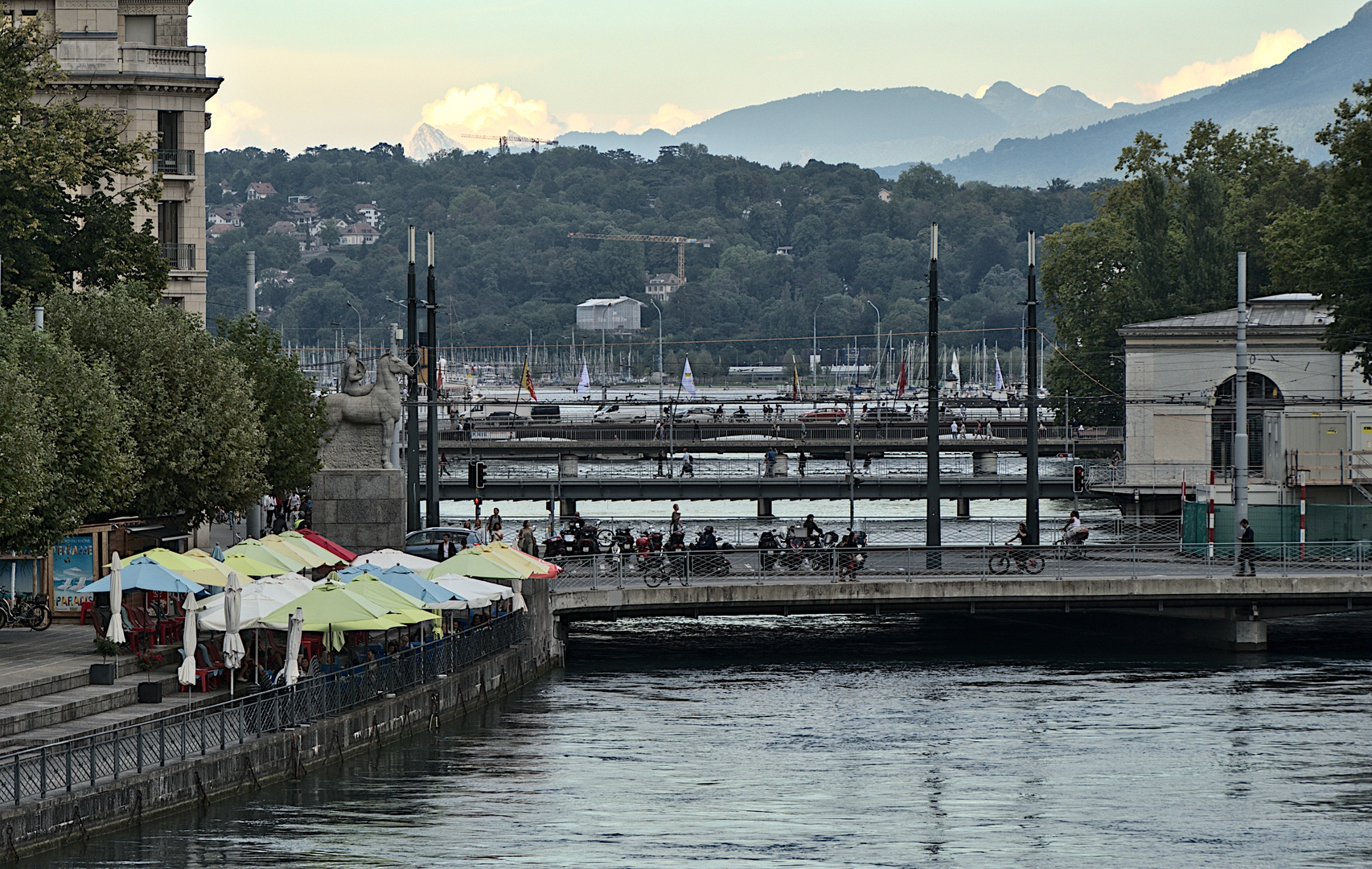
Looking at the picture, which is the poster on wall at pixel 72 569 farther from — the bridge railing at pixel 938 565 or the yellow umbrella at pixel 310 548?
the bridge railing at pixel 938 565

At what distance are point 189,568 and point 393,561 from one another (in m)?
5.81

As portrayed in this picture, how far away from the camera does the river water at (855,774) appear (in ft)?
86.7

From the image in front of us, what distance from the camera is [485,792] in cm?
3031

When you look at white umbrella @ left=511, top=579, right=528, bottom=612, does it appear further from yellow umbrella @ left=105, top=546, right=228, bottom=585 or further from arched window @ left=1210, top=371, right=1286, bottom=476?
arched window @ left=1210, top=371, right=1286, bottom=476

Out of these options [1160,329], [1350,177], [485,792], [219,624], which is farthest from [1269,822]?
→ [1160,329]

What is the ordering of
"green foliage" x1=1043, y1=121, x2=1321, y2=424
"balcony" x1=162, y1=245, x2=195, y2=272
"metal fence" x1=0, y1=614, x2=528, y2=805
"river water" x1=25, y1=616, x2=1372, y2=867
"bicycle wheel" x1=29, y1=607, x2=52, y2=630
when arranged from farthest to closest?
"green foliage" x1=1043, y1=121, x2=1321, y2=424, "balcony" x1=162, y1=245, x2=195, y2=272, "bicycle wheel" x1=29, y1=607, x2=52, y2=630, "river water" x1=25, y1=616, x2=1372, y2=867, "metal fence" x1=0, y1=614, x2=528, y2=805

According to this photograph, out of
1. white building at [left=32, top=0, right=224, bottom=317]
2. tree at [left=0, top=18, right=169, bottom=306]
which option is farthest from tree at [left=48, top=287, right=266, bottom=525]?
white building at [left=32, top=0, right=224, bottom=317]

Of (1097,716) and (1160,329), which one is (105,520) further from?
(1160,329)

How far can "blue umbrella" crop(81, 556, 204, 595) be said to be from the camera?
108ft

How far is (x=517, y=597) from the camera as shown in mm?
39875

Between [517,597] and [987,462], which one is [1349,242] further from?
[987,462]

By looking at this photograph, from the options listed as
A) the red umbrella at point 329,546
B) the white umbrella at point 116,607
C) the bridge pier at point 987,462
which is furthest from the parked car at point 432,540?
the bridge pier at point 987,462

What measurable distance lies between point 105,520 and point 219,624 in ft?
45.0

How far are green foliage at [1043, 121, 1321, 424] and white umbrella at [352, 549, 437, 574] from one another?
179 ft
